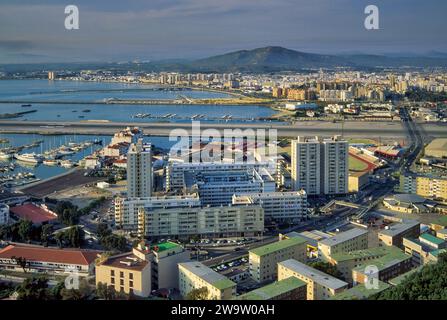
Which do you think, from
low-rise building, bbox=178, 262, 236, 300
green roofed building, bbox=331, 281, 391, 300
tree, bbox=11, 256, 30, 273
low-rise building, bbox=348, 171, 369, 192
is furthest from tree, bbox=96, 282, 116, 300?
low-rise building, bbox=348, 171, 369, 192

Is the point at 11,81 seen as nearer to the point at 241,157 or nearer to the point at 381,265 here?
the point at 241,157

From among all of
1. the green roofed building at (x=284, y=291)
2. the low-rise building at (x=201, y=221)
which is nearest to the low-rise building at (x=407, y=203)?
the low-rise building at (x=201, y=221)

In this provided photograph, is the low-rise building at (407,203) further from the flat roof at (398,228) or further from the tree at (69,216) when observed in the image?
the tree at (69,216)

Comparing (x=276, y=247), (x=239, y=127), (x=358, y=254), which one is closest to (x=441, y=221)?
(x=358, y=254)

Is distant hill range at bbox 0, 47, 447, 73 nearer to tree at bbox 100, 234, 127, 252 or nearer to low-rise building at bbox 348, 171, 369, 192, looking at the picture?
low-rise building at bbox 348, 171, 369, 192

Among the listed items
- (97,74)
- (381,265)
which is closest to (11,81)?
(97,74)

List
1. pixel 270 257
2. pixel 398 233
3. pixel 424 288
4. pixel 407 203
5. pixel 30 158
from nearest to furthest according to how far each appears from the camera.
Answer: pixel 424 288 → pixel 270 257 → pixel 398 233 → pixel 407 203 → pixel 30 158

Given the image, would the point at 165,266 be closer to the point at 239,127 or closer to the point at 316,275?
the point at 316,275
